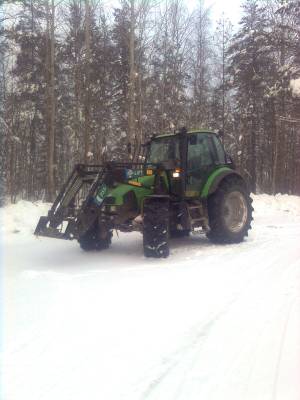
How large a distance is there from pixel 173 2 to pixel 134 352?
20.3 meters

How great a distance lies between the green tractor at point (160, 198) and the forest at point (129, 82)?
779cm

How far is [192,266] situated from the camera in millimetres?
6172

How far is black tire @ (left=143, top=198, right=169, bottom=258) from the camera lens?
6805 mm

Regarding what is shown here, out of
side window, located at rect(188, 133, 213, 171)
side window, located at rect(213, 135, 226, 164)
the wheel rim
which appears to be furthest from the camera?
side window, located at rect(213, 135, 226, 164)

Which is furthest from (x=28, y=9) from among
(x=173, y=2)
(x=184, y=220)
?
(x=184, y=220)

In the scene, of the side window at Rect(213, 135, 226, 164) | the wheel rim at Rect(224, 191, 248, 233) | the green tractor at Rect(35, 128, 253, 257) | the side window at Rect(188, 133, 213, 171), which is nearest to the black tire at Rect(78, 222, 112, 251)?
the green tractor at Rect(35, 128, 253, 257)

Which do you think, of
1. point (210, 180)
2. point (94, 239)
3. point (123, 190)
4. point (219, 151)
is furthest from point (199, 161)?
point (94, 239)

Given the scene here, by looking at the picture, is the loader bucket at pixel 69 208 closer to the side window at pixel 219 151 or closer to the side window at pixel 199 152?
the side window at pixel 199 152

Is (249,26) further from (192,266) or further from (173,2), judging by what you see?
(192,266)

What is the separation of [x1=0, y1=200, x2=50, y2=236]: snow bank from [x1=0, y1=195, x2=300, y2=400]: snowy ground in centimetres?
218

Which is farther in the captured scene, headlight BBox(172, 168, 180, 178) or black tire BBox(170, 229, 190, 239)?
black tire BBox(170, 229, 190, 239)

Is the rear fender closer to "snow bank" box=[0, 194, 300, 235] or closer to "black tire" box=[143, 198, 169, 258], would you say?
"black tire" box=[143, 198, 169, 258]

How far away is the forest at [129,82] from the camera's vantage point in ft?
54.7

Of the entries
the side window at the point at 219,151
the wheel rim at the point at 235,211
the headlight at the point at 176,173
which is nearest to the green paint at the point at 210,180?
the side window at the point at 219,151
